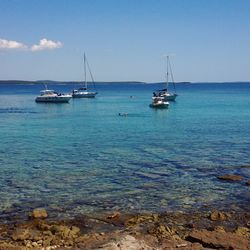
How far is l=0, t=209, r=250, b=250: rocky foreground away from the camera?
15102mm

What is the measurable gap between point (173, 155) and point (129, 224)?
16521 mm

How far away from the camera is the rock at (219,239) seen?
1503cm

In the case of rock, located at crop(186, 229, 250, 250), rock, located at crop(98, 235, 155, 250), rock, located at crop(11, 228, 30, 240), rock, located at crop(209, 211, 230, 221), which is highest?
rock, located at crop(98, 235, 155, 250)

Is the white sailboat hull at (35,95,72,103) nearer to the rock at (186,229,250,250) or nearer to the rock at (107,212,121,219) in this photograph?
the rock at (107,212,121,219)

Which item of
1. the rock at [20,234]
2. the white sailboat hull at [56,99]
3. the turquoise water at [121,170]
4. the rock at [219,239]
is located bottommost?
the white sailboat hull at [56,99]

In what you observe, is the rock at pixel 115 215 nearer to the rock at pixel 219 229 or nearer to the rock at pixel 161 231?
the rock at pixel 161 231

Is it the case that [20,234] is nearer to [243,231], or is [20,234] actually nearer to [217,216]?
[217,216]

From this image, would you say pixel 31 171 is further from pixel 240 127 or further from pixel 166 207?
pixel 240 127

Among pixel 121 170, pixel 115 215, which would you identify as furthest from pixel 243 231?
pixel 121 170

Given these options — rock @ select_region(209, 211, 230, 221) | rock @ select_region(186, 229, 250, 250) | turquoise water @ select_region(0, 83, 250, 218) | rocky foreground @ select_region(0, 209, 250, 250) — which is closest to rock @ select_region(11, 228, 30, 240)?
rocky foreground @ select_region(0, 209, 250, 250)

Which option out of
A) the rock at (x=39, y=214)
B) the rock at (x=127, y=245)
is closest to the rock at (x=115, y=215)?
the rock at (x=39, y=214)

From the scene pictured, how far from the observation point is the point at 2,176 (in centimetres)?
2688

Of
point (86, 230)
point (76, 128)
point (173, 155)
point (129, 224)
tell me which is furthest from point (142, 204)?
point (76, 128)

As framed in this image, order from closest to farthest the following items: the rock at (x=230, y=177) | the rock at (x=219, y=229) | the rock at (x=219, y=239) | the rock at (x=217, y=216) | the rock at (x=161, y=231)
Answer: the rock at (x=219, y=239), the rock at (x=161, y=231), the rock at (x=219, y=229), the rock at (x=217, y=216), the rock at (x=230, y=177)
